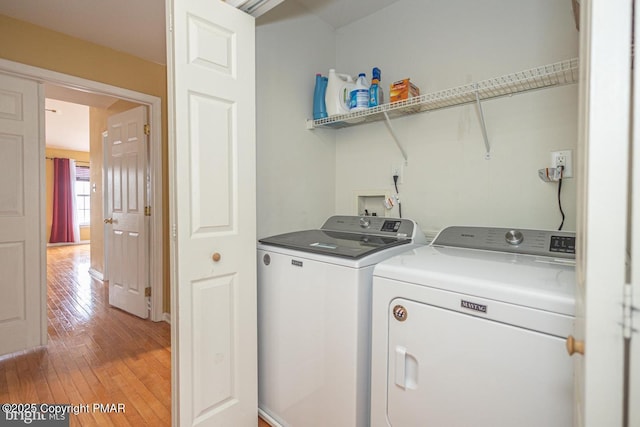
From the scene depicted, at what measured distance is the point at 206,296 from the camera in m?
1.37

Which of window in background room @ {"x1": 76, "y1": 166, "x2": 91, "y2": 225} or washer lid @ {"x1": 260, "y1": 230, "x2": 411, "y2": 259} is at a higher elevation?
window in background room @ {"x1": 76, "y1": 166, "x2": 91, "y2": 225}

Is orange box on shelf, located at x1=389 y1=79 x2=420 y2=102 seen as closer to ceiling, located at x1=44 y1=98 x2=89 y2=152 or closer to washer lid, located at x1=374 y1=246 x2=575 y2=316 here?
washer lid, located at x1=374 y1=246 x2=575 y2=316

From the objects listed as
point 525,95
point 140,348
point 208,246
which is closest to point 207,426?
point 208,246

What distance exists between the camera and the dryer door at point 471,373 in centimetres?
85

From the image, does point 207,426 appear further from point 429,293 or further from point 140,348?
point 140,348

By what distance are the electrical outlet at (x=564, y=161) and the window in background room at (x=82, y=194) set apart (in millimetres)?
9650

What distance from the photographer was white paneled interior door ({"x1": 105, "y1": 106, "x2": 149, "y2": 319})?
296 centimetres

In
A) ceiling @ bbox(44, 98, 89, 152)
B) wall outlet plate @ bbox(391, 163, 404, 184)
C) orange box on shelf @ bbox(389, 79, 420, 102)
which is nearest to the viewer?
orange box on shelf @ bbox(389, 79, 420, 102)

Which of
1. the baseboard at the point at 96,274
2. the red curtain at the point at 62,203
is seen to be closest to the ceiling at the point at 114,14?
the baseboard at the point at 96,274

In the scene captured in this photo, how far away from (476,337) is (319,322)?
0.64 meters

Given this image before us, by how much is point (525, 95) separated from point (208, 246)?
170 cm

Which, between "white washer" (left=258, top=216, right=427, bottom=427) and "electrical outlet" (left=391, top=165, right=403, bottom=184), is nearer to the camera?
"white washer" (left=258, top=216, right=427, bottom=427)
